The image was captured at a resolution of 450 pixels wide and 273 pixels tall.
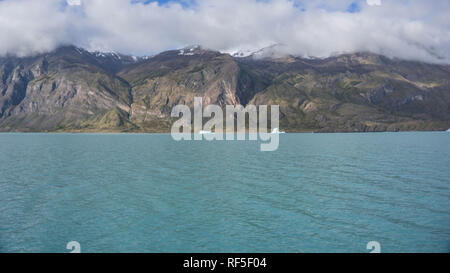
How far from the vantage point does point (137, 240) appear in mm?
33281

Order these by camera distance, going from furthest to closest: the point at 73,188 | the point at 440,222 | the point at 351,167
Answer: the point at 351,167
the point at 73,188
the point at 440,222

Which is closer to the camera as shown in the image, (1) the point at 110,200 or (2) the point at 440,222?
(2) the point at 440,222

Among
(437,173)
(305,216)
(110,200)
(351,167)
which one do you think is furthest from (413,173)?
(110,200)

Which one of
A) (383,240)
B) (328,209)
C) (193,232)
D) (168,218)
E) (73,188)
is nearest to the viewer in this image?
(383,240)

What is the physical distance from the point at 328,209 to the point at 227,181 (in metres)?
25.3

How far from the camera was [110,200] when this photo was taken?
161ft

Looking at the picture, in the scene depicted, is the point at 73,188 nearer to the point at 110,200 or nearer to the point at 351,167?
the point at 110,200

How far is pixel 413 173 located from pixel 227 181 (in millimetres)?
40910

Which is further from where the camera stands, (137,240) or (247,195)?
(247,195)

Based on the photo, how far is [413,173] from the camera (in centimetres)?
7219

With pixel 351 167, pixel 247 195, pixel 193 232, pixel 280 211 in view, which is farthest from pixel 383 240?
pixel 351 167

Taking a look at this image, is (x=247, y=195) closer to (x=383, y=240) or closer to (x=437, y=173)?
(x=383, y=240)

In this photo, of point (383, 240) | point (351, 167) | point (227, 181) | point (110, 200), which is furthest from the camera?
point (351, 167)

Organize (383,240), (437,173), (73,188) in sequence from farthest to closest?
1. (437,173)
2. (73,188)
3. (383,240)
